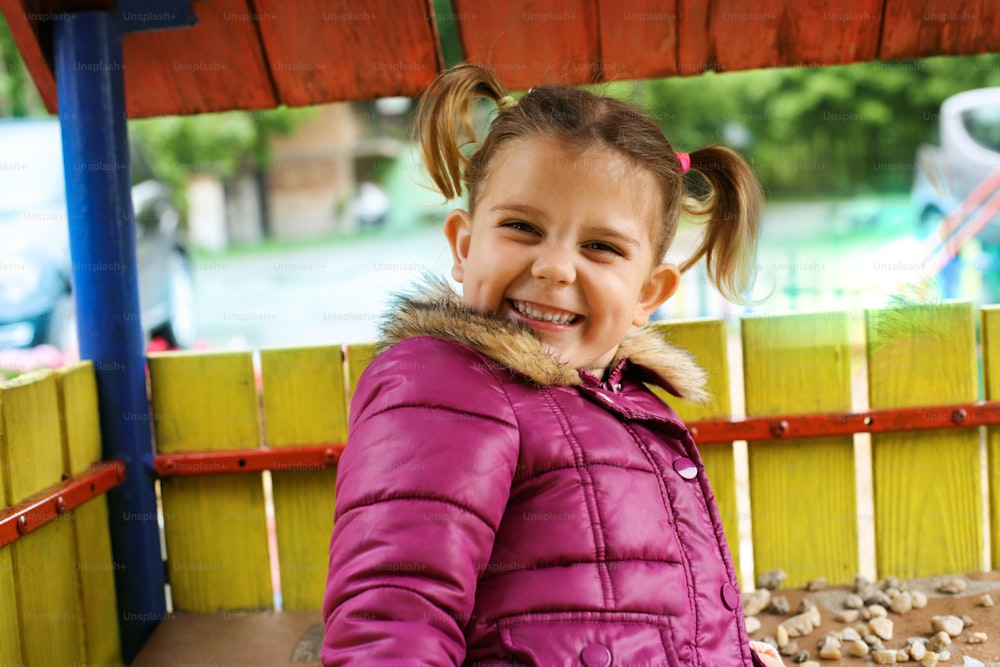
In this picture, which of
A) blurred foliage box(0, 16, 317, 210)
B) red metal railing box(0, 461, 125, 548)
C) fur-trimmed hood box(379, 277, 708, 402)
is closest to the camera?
fur-trimmed hood box(379, 277, 708, 402)

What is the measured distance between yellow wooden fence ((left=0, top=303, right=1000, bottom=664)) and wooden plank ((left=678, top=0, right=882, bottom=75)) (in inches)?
26.1

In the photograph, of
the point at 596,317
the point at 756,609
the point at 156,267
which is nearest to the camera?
the point at 596,317

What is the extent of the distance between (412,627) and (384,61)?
66.9 inches

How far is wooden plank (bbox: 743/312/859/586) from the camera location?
2449 millimetres

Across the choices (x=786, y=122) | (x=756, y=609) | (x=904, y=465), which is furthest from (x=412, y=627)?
(x=786, y=122)

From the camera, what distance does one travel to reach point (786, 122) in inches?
683

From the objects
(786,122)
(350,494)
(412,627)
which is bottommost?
(412,627)

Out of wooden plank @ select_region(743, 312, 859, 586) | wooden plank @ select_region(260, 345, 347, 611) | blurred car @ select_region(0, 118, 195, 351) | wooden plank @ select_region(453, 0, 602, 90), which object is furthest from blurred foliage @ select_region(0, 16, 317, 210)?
wooden plank @ select_region(743, 312, 859, 586)

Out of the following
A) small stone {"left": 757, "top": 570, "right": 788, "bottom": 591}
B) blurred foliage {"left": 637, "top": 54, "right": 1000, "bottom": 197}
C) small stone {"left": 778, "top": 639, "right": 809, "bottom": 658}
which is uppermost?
blurred foliage {"left": 637, "top": 54, "right": 1000, "bottom": 197}

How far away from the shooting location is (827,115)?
1681 centimetres

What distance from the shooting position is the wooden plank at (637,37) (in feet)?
7.91

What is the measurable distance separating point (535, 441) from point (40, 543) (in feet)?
3.69

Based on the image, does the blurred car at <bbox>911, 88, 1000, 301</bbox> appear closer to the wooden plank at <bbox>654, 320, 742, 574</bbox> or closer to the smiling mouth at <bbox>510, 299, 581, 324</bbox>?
the wooden plank at <bbox>654, 320, 742, 574</bbox>

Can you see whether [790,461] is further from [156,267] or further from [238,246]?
[238,246]
